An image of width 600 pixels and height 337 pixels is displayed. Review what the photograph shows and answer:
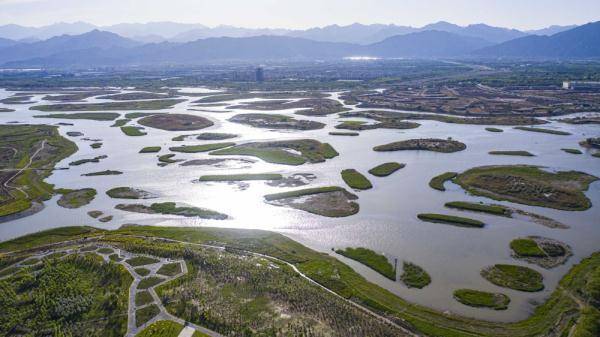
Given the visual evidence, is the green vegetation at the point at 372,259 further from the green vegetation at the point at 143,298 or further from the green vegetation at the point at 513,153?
the green vegetation at the point at 513,153

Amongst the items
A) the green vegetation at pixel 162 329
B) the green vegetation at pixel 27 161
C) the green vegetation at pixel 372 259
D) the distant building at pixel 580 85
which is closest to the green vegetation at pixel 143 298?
the green vegetation at pixel 162 329

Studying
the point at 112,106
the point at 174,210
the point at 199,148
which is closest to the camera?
the point at 174,210

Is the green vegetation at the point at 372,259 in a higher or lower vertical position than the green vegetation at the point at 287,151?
lower

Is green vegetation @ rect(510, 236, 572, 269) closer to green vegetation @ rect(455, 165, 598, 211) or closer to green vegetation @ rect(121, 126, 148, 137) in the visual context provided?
green vegetation @ rect(455, 165, 598, 211)

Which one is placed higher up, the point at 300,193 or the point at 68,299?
the point at 300,193

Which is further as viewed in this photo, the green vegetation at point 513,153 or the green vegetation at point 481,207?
the green vegetation at point 513,153

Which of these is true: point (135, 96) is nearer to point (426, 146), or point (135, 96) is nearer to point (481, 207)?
point (426, 146)

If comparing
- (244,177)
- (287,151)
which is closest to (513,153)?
(287,151)
